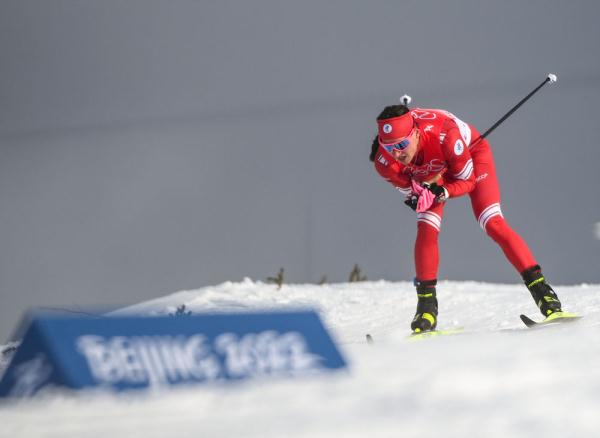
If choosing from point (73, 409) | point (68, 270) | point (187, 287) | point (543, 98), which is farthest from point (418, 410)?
point (68, 270)

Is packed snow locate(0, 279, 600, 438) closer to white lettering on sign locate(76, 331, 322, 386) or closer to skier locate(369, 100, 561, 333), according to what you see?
white lettering on sign locate(76, 331, 322, 386)

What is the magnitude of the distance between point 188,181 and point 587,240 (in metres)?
3.14

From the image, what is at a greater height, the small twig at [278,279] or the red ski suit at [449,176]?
the red ski suit at [449,176]

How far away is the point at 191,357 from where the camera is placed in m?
2.13

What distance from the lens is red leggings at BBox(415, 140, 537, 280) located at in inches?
143

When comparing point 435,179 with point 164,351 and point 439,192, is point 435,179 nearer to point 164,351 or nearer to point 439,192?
point 439,192

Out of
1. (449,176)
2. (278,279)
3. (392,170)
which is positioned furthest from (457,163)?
(278,279)

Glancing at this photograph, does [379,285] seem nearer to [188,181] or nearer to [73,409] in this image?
[188,181]

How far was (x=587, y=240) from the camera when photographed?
6273mm

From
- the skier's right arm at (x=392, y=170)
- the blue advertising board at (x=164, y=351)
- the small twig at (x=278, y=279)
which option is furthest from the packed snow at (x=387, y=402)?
the small twig at (x=278, y=279)

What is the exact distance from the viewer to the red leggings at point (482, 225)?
363 cm

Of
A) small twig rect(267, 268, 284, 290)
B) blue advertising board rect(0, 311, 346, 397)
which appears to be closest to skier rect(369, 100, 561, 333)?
blue advertising board rect(0, 311, 346, 397)

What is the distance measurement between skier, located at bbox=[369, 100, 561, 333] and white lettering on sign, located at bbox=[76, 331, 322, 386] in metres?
1.56

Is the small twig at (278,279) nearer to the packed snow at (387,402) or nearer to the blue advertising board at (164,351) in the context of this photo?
the packed snow at (387,402)
